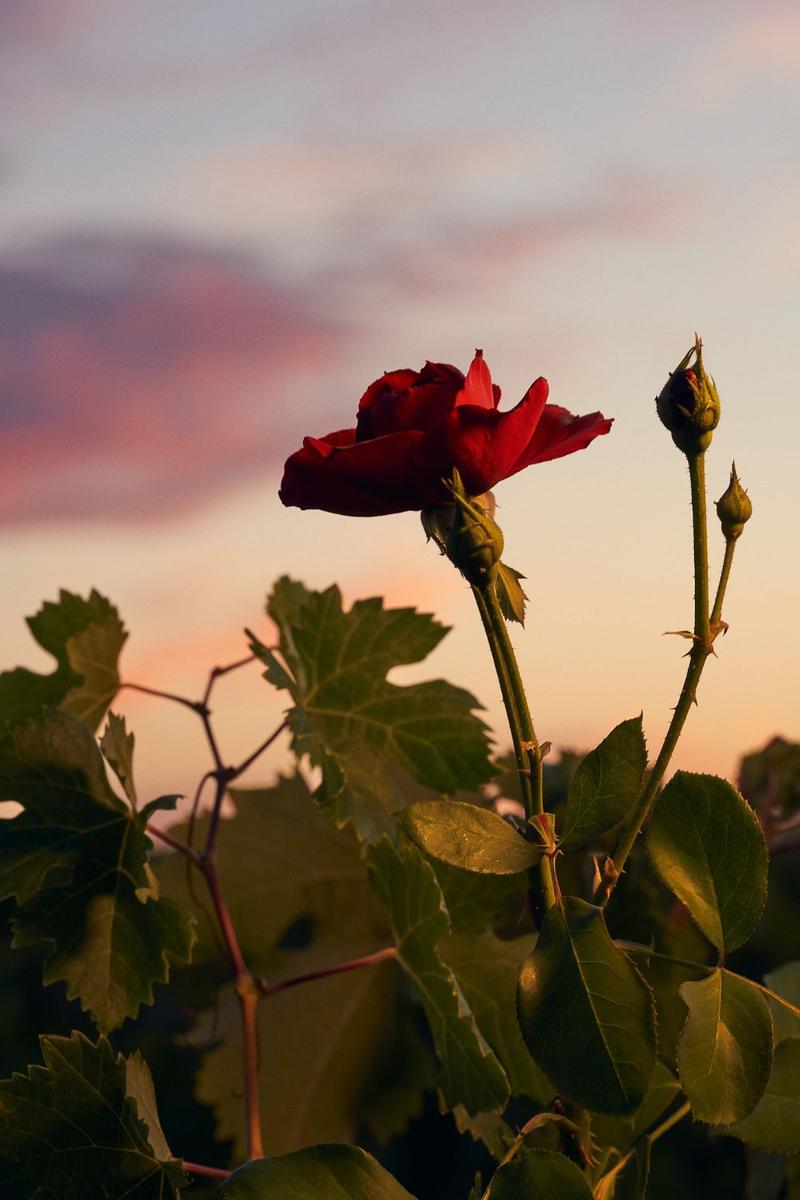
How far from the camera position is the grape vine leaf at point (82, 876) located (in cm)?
121

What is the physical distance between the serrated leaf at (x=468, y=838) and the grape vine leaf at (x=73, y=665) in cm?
88

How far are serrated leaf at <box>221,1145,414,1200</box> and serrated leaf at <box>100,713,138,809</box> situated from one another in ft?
1.33

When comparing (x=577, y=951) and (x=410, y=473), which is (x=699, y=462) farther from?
(x=577, y=951)

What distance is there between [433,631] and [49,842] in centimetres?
49

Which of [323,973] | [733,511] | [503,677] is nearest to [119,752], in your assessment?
[323,973]

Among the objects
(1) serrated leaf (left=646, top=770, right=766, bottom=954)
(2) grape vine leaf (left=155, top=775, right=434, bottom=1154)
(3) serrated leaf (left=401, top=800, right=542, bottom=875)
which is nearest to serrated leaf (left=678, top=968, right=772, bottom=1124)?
(1) serrated leaf (left=646, top=770, right=766, bottom=954)

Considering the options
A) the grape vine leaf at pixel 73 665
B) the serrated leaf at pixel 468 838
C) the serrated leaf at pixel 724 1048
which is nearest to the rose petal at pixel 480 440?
the serrated leaf at pixel 468 838

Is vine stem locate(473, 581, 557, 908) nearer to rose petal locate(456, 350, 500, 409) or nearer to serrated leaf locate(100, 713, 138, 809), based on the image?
rose petal locate(456, 350, 500, 409)

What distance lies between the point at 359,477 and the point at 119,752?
459 millimetres

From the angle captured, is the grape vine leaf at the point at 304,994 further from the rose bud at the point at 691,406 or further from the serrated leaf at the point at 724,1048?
the rose bud at the point at 691,406

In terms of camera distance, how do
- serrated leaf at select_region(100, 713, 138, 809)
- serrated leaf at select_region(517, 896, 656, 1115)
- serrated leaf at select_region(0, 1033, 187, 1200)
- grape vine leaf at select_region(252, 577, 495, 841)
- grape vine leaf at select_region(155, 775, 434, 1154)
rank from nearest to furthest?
serrated leaf at select_region(517, 896, 656, 1115)
serrated leaf at select_region(0, 1033, 187, 1200)
serrated leaf at select_region(100, 713, 138, 809)
grape vine leaf at select_region(252, 577, 495, 841)
grape vine leaf at select_region(155, 775, 434, 1154)

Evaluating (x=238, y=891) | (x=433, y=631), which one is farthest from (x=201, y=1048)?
(x=433, y=631)

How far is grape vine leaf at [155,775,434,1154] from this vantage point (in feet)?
5.17

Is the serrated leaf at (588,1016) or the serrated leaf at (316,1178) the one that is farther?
the serrated leaf at (316,1178)
